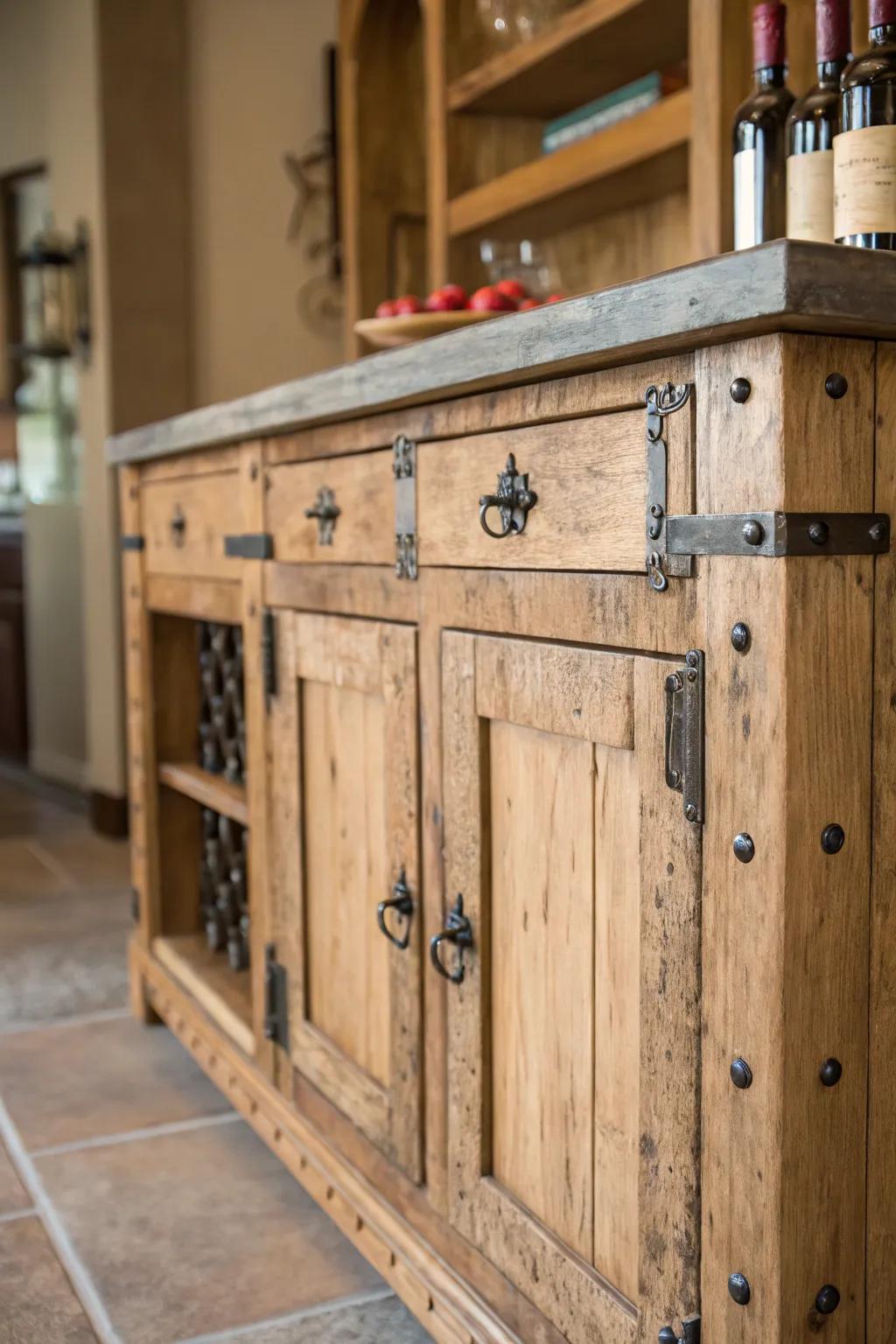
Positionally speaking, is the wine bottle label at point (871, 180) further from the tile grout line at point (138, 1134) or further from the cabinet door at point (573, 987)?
the tile grout line at point (138, 1134)

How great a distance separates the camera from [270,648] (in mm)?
1792

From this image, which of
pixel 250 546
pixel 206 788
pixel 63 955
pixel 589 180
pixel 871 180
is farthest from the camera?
pixel 63 955

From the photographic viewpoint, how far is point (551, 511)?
114 centimetres

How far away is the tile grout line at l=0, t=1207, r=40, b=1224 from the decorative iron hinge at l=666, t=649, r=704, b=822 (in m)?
1.25

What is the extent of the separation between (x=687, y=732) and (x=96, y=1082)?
5.35ft

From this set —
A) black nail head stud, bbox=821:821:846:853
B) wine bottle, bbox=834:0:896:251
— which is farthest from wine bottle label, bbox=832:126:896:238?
black nail head stud, bbox=821:821:846:853

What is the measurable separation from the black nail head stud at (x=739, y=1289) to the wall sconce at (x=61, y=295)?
3840 millimetres

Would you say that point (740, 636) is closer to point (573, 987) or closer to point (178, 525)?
point (573, 987)

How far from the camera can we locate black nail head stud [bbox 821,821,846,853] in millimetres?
915

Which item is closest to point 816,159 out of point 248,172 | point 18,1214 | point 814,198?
point 814,198

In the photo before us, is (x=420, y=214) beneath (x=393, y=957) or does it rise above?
above

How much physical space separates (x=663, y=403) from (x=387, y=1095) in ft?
2.87

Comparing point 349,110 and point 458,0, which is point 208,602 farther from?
point 349,110

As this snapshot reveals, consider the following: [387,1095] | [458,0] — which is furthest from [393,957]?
[458,0]
